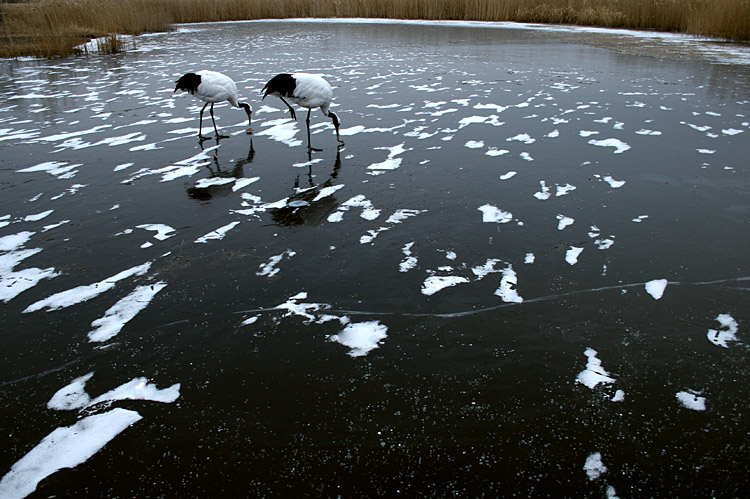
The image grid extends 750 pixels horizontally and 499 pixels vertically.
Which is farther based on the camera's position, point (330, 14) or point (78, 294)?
point (330, 14)

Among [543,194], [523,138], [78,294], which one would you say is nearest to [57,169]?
[78,294]

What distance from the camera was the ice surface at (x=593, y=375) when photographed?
9.99ft

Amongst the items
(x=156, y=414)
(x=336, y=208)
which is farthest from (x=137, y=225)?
(x=156, y=414)

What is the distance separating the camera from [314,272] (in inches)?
169

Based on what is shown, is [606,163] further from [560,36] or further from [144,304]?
[560,36]

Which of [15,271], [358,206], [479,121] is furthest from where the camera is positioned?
[479,121]

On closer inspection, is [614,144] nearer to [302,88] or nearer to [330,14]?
[302,88]

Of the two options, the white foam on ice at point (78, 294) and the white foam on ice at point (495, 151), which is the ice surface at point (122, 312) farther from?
the white foam on ice at point (495, 151)

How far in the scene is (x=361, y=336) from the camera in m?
3.50

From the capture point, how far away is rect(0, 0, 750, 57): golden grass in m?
18.3

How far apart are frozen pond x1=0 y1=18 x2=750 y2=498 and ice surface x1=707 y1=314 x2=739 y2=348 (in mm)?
15

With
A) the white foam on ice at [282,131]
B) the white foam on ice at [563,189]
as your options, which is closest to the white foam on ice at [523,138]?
the white foam on ice at [563,189]

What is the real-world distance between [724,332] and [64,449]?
4194 millimetres

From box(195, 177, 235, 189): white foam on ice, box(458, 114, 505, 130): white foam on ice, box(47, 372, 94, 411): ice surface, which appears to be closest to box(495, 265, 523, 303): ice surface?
box(47, 372, 94, 411): ice surface
